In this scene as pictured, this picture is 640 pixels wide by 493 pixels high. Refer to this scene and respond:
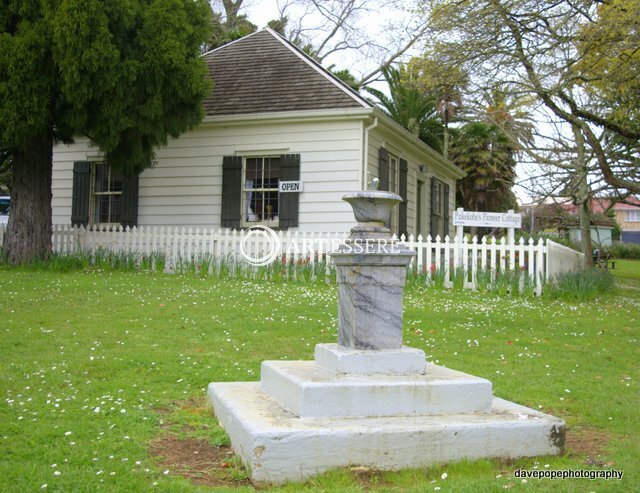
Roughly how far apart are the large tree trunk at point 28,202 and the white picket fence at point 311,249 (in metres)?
1.12

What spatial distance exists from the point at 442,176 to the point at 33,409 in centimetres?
2045

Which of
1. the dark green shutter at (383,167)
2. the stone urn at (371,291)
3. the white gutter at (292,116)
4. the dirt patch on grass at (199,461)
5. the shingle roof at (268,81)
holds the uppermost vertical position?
the shingle roof at (268,81)

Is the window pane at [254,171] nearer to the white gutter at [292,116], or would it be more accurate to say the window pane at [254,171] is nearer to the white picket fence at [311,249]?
the white gutter at [292,116]

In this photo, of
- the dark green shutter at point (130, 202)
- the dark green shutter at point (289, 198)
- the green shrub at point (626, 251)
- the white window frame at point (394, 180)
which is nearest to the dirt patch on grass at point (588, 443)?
the dark green shutter at point (289, 198)

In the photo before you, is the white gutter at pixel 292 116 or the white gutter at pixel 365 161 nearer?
the white gutter at pixel 292 116

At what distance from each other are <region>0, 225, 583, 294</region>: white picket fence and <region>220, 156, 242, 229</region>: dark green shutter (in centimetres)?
39

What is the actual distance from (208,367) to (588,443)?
3637 mm

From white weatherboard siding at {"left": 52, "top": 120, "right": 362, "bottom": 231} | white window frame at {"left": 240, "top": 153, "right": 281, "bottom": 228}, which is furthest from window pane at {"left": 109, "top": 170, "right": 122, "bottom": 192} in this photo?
white window frame at {"left": 240, "top": 153, "right": 281, "bottom": 228}

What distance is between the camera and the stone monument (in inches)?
167

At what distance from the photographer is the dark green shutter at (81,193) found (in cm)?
1811

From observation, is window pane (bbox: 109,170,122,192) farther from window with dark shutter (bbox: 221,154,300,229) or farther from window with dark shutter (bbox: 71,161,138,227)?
window with dark shutter (bbox: 221,154,300,229)

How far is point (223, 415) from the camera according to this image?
5094mm

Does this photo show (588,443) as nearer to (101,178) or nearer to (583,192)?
(101,178)

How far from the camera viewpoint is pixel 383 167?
1697cm
